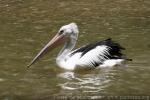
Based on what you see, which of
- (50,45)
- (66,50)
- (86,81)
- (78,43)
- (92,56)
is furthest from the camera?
(78,43)

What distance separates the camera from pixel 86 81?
941 centimetres

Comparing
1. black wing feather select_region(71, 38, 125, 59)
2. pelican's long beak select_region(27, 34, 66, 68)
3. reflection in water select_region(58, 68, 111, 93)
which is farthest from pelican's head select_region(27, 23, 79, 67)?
reflection in water select_region(58, 68, 111, 93)

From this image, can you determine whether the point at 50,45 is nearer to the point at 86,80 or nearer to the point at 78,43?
the point at 86,80

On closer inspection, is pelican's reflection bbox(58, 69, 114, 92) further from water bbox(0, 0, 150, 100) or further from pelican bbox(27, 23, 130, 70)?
pelican bbox(27, 23, 130, 70)

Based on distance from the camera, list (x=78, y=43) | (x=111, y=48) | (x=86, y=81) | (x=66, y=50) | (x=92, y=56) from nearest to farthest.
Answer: (x=86, y=81)
(x=92, y=56)
(x=111, y=48)
(x=66, y=50)
(x=78, y=43)

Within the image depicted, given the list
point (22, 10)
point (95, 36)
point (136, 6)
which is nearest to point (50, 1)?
point (22, 10)

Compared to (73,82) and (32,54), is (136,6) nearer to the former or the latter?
(32,54)

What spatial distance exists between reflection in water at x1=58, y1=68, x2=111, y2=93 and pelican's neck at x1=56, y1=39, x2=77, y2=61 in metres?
0.39

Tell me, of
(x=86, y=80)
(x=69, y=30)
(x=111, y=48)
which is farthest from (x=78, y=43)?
(x=86, y=80)

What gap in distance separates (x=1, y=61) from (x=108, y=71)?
84.9 inches

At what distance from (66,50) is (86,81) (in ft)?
4.46

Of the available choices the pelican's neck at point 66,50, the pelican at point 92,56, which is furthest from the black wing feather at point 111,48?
the pelican's neck at point 66,50

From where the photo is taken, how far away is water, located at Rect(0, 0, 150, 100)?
8.84 m

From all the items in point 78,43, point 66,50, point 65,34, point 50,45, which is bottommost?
point 78,43
